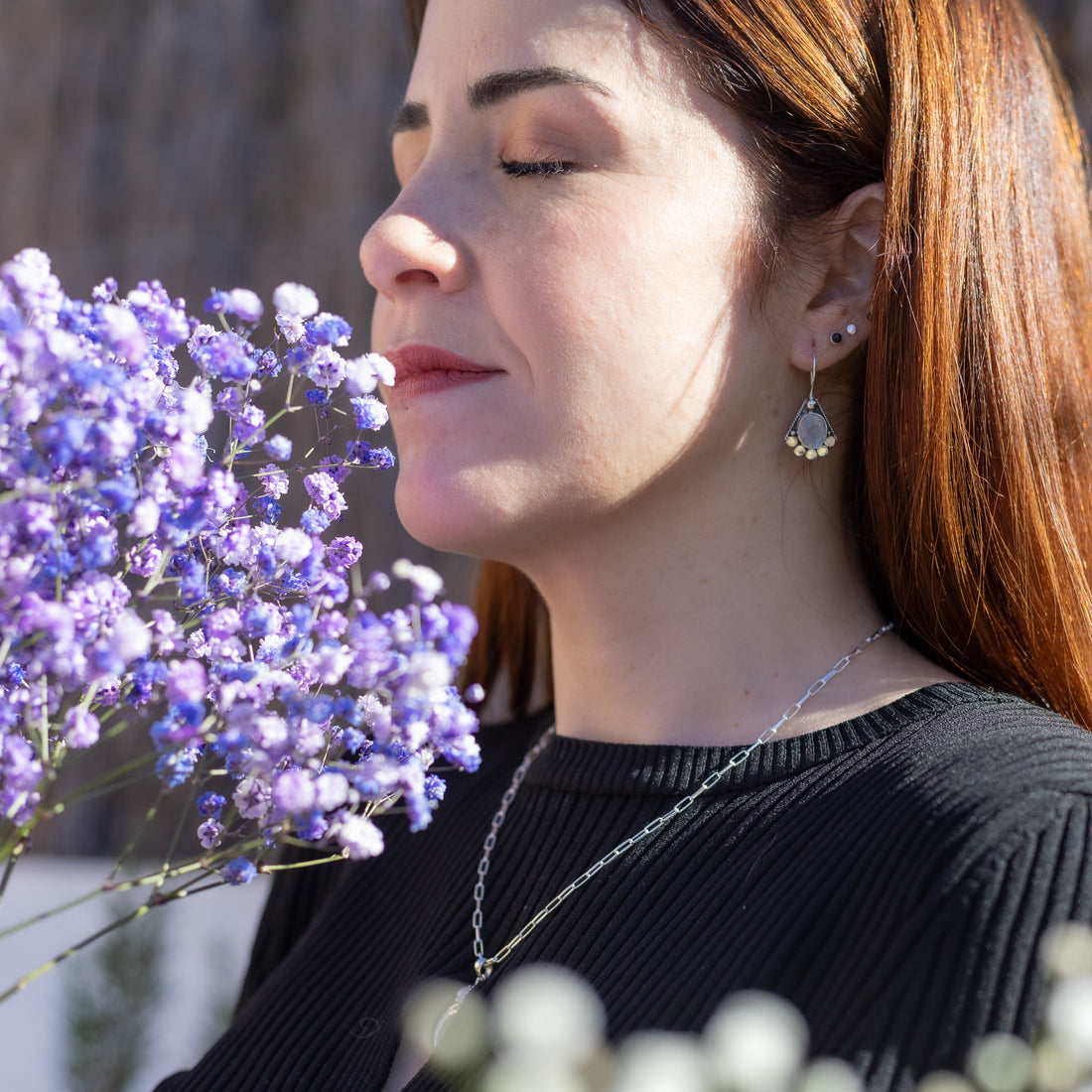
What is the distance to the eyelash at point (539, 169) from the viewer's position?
3.73 feet

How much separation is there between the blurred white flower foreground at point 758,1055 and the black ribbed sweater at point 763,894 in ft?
0.10

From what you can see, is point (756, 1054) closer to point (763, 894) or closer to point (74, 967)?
point (763, 894)

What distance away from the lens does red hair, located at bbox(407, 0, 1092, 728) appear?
3.83 feet

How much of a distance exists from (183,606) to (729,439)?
0.65 meters

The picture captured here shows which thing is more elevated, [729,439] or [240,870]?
[729,439]

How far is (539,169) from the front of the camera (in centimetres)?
114

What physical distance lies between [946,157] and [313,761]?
93 cm

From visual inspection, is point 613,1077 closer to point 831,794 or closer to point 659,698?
point 831,794

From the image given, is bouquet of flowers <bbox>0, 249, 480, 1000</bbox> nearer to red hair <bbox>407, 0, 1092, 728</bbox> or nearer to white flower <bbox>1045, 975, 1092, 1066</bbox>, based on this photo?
white flower <bbox>1045, 975, 1092, 1066</bbox>

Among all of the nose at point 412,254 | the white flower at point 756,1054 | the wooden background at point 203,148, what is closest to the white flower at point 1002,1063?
the white flower at point 756,1054

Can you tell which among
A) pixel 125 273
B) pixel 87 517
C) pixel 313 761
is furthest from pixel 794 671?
pixel 125 273

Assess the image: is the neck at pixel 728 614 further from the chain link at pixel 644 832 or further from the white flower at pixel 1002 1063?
the white flower at pixel 1002 1063

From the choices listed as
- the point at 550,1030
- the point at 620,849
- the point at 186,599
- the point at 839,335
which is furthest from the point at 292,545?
the point at 839,335

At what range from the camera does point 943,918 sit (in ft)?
2.83
